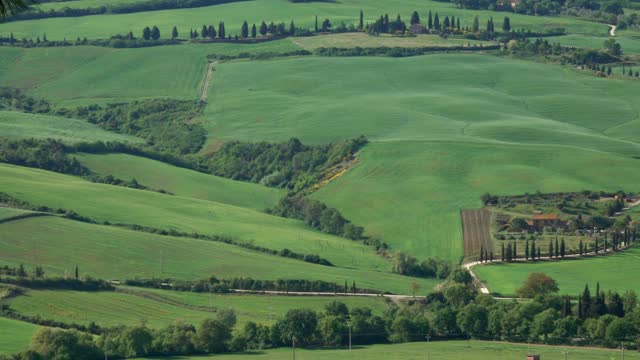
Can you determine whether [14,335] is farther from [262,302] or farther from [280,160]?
[280,160]

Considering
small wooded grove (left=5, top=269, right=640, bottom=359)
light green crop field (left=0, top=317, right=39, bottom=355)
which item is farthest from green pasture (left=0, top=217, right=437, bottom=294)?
light green crop field (left=0, top=317, right=39, bottom=355)

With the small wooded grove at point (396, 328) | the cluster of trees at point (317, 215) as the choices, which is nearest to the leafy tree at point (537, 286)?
the small wooded grove at point (396, 328)

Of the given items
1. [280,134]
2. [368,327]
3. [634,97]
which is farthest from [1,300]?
[634,97]

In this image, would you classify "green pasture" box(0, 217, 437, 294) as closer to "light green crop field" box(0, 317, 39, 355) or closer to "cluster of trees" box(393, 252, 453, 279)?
"cluster of trees" box(393, 252, 453, 279)

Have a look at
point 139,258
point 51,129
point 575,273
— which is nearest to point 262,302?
point 139,258

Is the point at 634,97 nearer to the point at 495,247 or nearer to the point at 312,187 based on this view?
the point at 312,187

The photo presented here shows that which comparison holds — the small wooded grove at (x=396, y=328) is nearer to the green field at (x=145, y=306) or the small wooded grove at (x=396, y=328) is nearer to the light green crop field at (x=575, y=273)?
the green field at (x=145, y=306)
